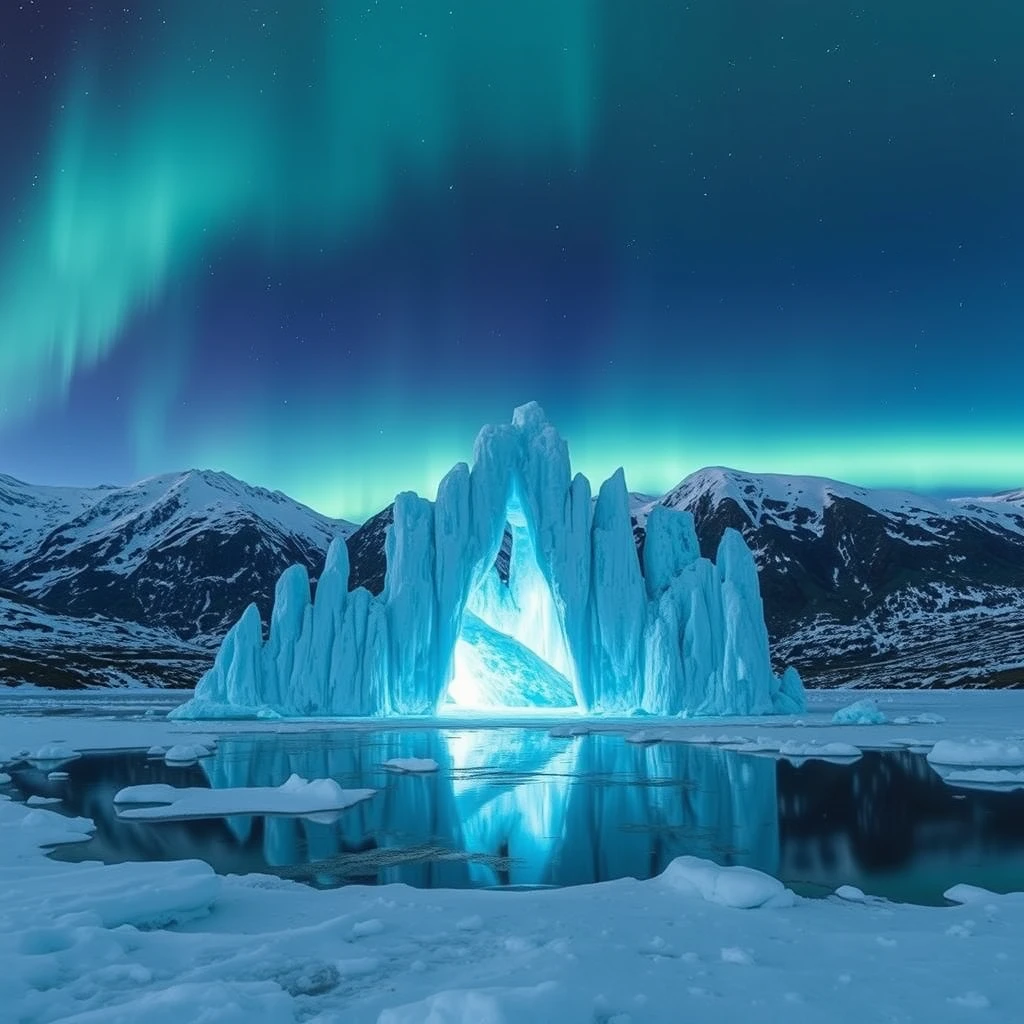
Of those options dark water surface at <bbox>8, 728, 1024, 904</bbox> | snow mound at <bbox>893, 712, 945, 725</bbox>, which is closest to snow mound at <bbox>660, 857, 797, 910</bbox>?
dark water surface at <bbox>8, 728, 1024, 904</bbox>

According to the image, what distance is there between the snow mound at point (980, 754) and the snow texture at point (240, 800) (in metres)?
18.6

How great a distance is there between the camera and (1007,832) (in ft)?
54.3

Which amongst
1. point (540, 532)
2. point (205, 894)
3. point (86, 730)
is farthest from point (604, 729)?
point (205, 894)

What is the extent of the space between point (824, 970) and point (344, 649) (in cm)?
5068

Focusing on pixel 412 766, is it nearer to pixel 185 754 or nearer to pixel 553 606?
pixel 185 754

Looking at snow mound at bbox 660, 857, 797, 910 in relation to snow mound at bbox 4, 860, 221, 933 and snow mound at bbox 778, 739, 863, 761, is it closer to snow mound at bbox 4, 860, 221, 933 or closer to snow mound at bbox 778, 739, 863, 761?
snow mound at bbox 4, 860, 221, 933

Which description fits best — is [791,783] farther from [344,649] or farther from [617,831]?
[344,649]

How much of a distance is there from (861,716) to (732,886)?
124 feet

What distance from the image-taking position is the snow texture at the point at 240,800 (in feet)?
61.9

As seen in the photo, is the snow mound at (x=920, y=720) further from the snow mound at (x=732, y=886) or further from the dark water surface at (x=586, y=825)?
the snow mound at (x=732, y=886)

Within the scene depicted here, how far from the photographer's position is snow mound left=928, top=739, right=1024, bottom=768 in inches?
1035

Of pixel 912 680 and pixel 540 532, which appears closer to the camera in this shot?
pixel 540 532

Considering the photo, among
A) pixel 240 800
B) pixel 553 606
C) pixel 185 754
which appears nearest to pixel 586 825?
pixel 240 800

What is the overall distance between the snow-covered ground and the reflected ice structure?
1612 mm
